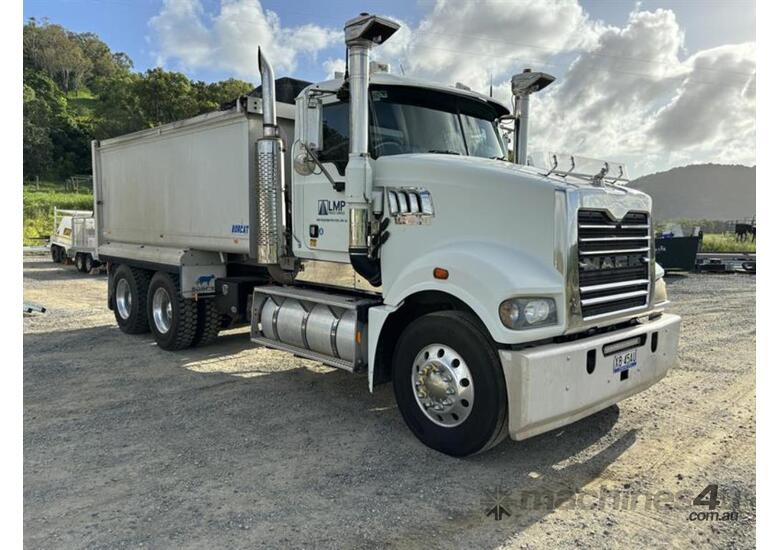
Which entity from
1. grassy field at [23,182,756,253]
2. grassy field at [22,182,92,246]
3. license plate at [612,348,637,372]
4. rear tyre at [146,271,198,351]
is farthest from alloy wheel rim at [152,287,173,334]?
grassy field at [22,182,92,246]

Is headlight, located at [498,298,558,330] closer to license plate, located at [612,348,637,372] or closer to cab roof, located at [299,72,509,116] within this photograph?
license plate, located at [612,348,637,372]

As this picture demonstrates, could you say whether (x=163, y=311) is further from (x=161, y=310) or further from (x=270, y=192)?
(x=270, y=192)

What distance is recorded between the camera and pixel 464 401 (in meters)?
4.15

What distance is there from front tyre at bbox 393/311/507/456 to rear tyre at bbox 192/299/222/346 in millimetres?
4202

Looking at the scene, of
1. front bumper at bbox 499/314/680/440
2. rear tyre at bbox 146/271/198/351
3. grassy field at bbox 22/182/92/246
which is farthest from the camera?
grassy field at bbox 22/182/92/246

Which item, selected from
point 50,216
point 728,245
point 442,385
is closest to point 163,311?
point 442,385

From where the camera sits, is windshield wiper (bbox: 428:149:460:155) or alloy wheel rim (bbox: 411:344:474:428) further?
windshield wiper (bbox: 428:149:460:155)

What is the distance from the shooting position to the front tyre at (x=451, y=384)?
397cm

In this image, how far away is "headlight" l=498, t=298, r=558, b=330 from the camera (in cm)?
384

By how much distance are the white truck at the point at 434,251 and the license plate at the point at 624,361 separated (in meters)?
0.02

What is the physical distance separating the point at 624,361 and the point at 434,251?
171cm

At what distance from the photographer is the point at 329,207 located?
5.59m

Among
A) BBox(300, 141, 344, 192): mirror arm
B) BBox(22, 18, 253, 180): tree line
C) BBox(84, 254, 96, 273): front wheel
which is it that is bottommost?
BBox(84, 254, 96, 273): front wheel

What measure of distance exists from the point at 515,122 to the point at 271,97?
2.70m
